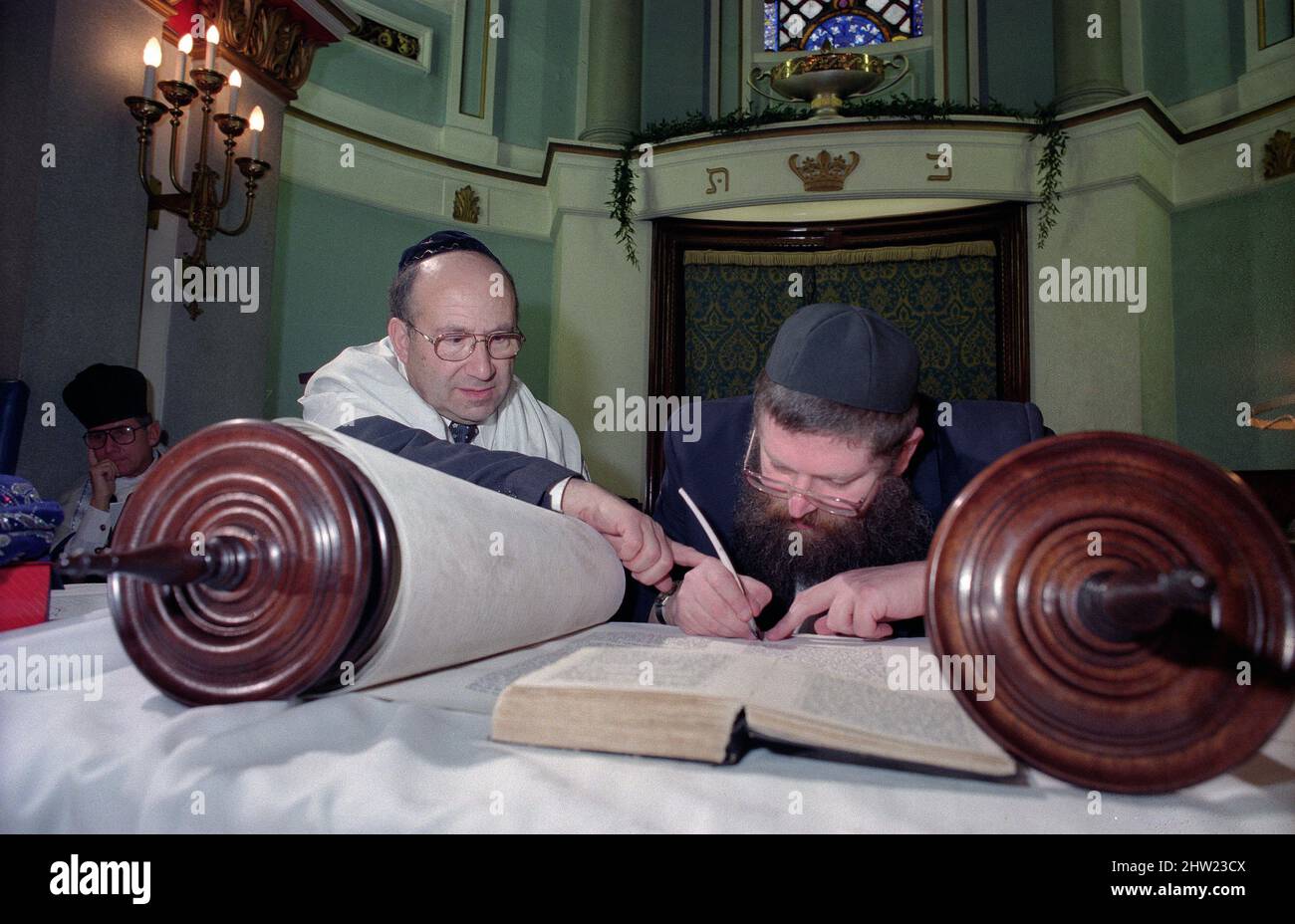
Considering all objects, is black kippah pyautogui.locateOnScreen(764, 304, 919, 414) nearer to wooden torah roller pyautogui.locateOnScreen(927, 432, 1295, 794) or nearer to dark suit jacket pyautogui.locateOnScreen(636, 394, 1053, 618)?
dark suit jacket pyautogui.locateOnScreen(636, 394, 1053, 618)

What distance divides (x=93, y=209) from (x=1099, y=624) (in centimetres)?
436

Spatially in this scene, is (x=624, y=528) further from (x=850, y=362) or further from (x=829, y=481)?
(x=850, y=362)

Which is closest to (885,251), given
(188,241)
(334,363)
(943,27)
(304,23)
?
(943,27)

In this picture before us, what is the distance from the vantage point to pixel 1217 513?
730 millimetres

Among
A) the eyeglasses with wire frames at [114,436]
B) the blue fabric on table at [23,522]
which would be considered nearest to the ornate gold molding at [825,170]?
the eyeglasses with wire frames at [114,436]

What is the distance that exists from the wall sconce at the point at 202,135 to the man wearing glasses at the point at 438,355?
1.94m

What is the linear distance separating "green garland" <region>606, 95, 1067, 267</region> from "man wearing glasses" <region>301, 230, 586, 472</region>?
15.4ft

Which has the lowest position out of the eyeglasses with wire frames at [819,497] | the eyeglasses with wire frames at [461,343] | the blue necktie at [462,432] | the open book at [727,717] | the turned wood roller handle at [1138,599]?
the open book at [727,717]

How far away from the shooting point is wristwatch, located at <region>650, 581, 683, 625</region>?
6.16 ft

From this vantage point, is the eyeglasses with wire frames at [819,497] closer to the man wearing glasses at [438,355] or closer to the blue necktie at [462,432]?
the man wearing glasses at [438,355]

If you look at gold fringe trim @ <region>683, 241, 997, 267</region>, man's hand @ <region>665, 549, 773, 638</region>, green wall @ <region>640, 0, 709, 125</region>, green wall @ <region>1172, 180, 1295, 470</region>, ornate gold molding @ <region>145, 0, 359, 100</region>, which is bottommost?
man's hand @ <region>665, 549, 773, 638</region>

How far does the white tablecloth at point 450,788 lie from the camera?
679mm

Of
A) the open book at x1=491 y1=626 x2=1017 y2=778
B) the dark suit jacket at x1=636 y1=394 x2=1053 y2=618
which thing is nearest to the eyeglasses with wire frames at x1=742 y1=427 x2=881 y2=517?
the dark suit jacket at x1=636 y1=394 x2=1053 y2=618

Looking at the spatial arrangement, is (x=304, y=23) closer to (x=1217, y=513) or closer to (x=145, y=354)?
(x=145, y=354)
